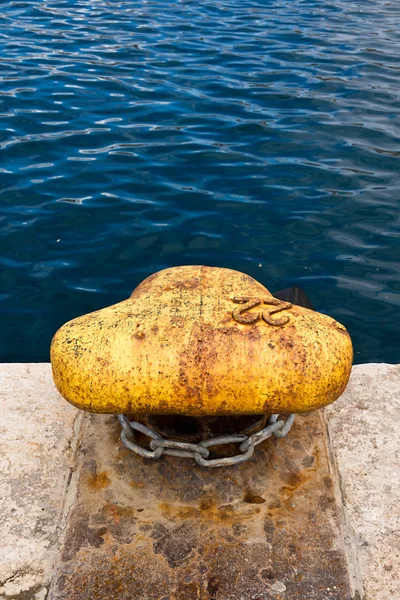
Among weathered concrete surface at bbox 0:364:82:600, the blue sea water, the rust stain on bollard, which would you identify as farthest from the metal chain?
the blue sea water

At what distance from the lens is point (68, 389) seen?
2.39 metres

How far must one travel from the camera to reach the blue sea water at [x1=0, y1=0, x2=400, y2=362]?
15.2 feet

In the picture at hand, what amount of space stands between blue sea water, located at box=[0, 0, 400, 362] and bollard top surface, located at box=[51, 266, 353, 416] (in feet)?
5.96

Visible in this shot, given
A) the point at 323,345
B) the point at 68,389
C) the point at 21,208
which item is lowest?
the point at 21,208

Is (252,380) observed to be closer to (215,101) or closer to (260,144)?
(260,144)

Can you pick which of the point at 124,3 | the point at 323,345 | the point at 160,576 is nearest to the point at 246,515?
the point at 160,576

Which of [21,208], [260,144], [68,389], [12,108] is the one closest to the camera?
[68,389]

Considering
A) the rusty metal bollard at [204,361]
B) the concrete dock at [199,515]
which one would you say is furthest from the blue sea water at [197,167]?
the rusty metal bollard at [204,361]

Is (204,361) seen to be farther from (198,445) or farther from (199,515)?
(199,515)

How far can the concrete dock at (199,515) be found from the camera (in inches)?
86.2

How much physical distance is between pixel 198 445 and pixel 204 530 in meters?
0.31

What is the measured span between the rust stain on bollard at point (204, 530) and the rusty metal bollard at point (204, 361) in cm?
20

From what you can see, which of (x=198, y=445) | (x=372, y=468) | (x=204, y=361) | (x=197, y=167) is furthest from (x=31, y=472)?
(x=197, y=167)

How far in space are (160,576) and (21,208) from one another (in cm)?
397
